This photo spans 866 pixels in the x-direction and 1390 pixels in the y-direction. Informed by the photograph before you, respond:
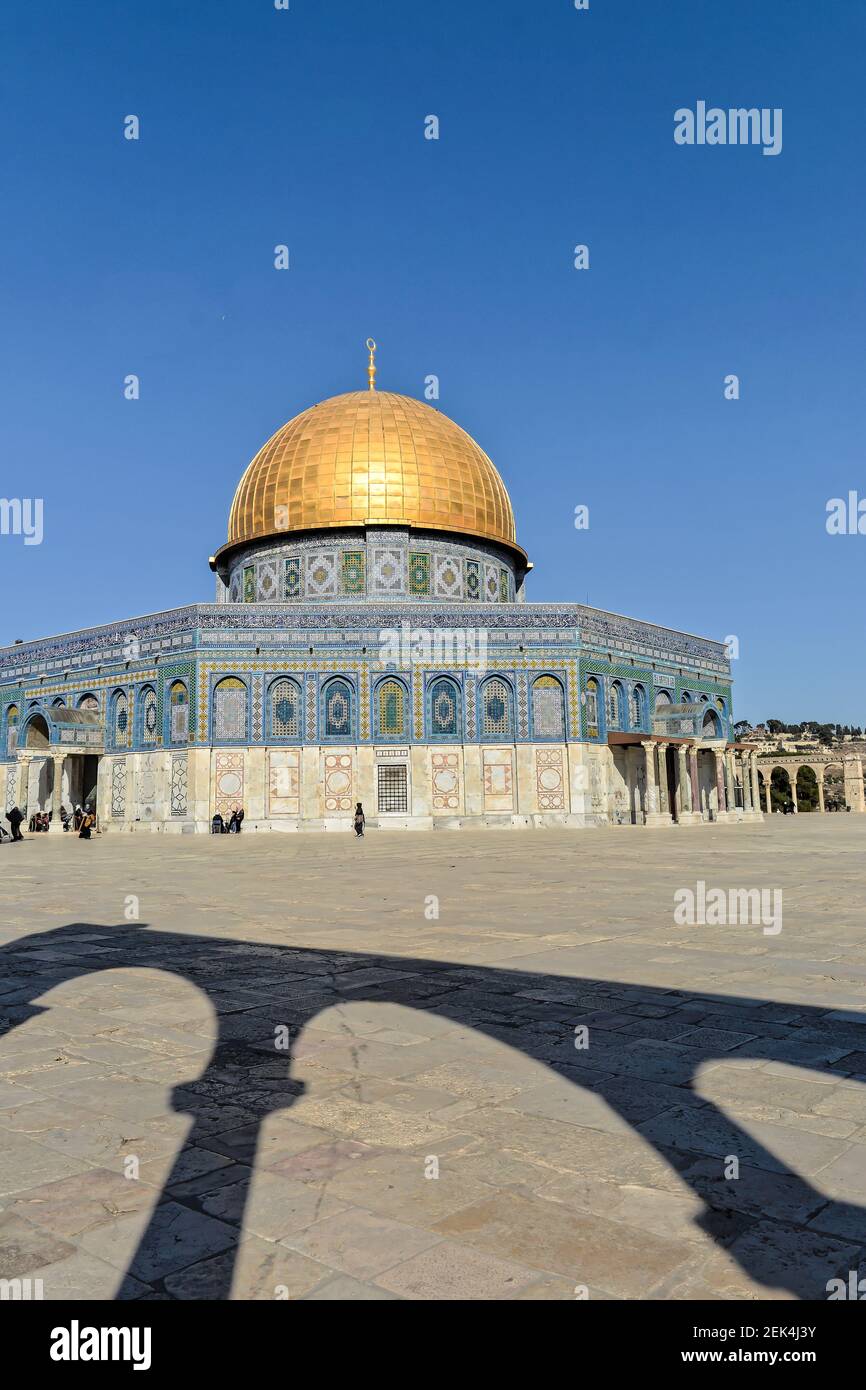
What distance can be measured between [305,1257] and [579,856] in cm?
1543

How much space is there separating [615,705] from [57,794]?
19.8 metres

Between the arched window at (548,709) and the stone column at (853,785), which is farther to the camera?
the stone column at (853,785)

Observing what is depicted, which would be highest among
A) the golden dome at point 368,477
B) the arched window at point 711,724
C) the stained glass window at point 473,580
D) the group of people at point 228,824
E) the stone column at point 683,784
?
the golden dome at point 368,477

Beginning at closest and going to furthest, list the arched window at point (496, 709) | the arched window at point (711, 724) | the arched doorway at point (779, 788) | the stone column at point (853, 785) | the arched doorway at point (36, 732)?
1. the arched window at point (496, 709)
2. the arched doorway at point (36, 732)
3. the arched window at point (711, 724)
4. the stone column at point (853, 785)
5. the arched doorway at point (779, 788)

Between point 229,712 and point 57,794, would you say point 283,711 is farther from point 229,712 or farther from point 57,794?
point 57,794

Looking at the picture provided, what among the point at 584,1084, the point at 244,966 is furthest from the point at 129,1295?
the point at 244,966

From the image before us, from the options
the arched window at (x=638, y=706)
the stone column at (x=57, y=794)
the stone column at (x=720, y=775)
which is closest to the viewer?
the stone column at (x=57, y=794)

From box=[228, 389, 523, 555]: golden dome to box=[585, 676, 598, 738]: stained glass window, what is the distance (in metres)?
7.97

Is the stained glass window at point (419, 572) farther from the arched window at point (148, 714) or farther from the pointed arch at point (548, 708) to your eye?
the arched window at point (148, 714)

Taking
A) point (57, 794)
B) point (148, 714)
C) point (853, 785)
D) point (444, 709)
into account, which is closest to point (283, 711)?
point (148, 714)

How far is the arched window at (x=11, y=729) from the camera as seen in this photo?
37.8m

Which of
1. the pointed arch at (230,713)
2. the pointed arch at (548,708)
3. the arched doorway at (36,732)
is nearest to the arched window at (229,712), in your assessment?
the pointed arch at (230,713)

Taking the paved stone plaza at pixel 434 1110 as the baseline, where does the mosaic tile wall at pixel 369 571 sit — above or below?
above

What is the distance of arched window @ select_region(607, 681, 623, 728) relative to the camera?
3453 centimetres
